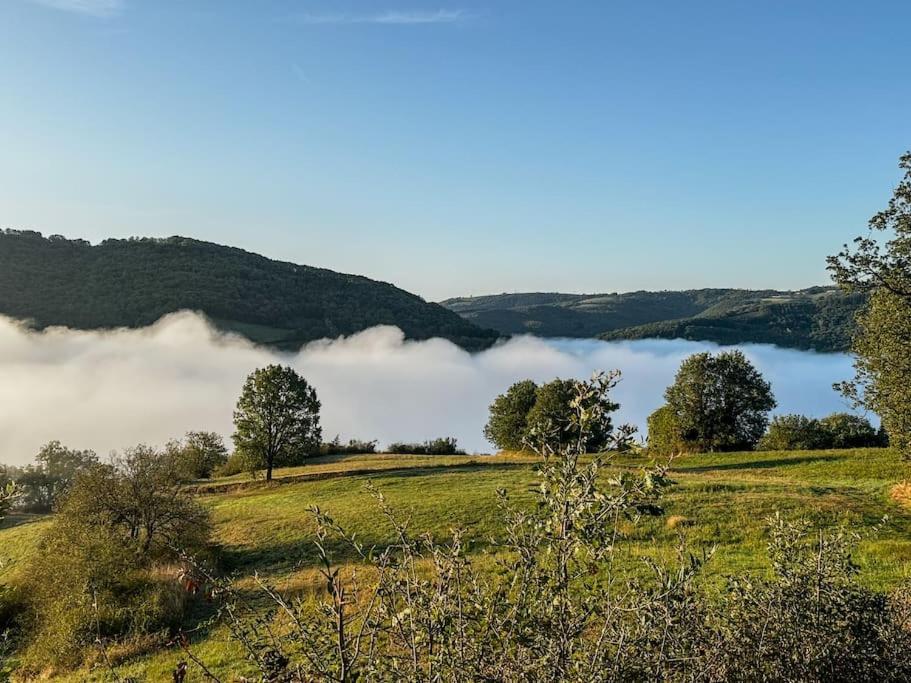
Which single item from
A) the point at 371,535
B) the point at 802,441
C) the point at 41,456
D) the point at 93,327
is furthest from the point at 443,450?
the point at 93,327

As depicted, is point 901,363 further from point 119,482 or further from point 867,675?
point 119,482

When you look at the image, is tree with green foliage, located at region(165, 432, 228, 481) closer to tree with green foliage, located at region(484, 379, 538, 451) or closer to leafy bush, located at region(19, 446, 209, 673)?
tree with green foliage, located at region(484, 379, 538, 451)

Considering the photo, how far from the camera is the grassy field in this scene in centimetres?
1570

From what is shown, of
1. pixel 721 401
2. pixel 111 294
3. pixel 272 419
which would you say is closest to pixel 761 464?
pixel 721 401

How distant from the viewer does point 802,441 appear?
2186 inches

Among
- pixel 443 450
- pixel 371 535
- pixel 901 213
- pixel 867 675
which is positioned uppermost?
pixel 901 213

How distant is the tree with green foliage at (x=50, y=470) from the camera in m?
75.5

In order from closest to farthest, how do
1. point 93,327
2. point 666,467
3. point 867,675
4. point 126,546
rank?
point 666,467, point 867,675, point 126,546, point 93,327

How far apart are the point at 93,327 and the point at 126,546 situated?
19247 cm

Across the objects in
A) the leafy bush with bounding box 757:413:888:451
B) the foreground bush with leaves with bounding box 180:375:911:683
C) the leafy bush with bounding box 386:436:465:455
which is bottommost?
the leafy bush with bounding box 386:436:465:455

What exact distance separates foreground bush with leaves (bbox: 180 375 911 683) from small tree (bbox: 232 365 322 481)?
152ft

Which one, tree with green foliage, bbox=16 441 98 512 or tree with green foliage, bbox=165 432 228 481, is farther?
tree with green foliage, bbox=16 441 98 512

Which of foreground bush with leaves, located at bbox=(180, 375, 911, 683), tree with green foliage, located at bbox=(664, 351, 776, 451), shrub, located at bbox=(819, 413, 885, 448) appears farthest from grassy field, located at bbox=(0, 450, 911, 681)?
shrub, located at bbox=(819, 413, 885, 448)

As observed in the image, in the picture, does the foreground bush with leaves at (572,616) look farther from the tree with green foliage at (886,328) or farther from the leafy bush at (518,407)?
the leafy bush at (518,407)
